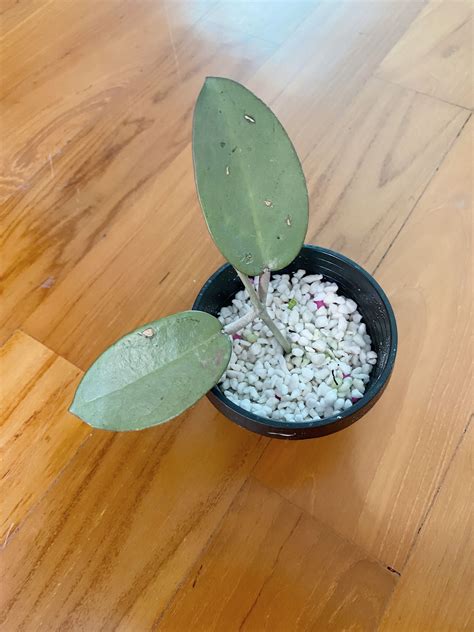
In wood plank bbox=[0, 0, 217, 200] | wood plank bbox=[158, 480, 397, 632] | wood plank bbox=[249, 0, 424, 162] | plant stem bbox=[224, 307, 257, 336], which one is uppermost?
wood plank bbox=[0, 0, 217, 200]

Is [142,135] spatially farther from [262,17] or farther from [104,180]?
[262,17]

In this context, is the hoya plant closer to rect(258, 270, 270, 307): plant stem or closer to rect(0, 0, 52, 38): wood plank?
rect(258, 270, 270, 307): plant stem

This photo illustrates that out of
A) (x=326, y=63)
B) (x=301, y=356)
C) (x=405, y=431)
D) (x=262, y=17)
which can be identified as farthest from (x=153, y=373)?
(x=262, y=17)

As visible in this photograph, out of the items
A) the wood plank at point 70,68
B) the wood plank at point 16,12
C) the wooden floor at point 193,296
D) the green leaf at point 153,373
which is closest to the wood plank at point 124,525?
the wooden floor at point 193,296

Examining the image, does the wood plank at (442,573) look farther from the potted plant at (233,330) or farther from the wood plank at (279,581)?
the potted plant at (233,330)

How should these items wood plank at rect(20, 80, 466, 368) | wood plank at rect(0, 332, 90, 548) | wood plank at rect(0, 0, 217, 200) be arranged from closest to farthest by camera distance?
wood plank at rect(0, 332, 90, 548)
wood plank at rect(20, 80, 466, 368)
wood plank at rect(0, 0, 217, 200)

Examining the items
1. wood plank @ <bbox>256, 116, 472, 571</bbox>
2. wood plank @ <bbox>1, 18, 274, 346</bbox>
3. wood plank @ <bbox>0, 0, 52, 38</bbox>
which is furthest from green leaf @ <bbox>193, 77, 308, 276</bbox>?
wood plank @ <bbox>0, 0, 52, 38</bbox>

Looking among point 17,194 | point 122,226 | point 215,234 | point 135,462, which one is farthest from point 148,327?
point 17,194

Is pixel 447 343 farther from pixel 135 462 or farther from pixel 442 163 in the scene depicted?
pixel 135 462
